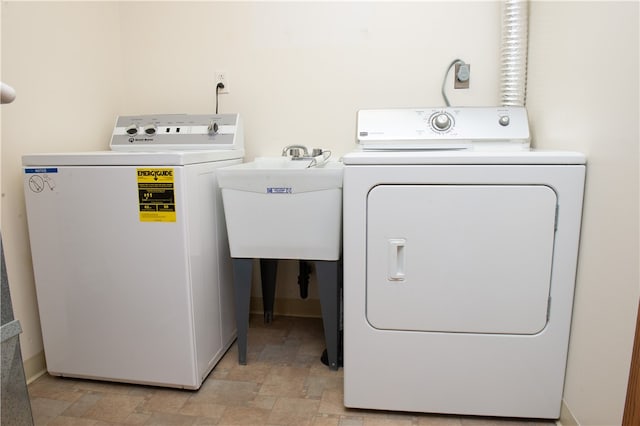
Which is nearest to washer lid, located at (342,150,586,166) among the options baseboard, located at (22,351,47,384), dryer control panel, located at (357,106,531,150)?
dryer control panel, located at (357,106,531,150)

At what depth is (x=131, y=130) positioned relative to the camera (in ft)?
6.30

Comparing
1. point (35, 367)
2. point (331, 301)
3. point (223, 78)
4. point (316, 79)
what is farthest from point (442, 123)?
point (35, 367)

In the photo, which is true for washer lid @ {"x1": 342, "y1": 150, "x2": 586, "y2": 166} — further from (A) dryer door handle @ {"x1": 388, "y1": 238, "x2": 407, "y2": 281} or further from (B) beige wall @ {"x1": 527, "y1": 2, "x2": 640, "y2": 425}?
(A) dryer door handle @ {"x1": 388, "y1": 238, "x2": 407, "y2": 281}

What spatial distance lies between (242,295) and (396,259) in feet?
2.34

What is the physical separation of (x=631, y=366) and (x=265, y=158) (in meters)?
1.57

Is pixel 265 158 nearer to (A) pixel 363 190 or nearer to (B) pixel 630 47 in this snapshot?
(A) pixel 363 190

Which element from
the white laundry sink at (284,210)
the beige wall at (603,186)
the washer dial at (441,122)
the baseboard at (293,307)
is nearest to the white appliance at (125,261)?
the white laundry sink at (284,210)

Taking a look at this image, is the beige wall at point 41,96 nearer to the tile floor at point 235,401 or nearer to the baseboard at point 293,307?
the tile floor at point 235,401

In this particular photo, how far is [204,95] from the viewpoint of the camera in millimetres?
2074

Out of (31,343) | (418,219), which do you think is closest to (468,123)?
(418,219)

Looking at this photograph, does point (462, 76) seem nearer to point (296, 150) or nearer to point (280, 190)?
point (296, 150)

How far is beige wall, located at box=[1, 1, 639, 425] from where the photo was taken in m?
1.09

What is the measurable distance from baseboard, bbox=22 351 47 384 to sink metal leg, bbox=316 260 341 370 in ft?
3.76

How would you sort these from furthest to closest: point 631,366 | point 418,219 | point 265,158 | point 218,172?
point 265,158 < point 218,172 < point 418,219 < point 631,366
